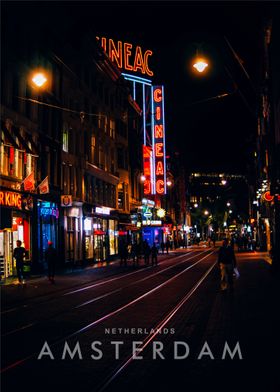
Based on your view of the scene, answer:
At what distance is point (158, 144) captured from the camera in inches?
2660

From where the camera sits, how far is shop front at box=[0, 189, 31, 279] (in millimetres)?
27209

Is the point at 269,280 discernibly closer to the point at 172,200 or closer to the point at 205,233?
the point at 172,200

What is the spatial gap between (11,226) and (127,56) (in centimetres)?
5189

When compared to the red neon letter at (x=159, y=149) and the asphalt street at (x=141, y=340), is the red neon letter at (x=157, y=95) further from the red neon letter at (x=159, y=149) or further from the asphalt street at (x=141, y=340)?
the asphalt street at (x=141, y=340)

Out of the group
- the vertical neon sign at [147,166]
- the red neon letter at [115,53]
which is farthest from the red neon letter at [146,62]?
the vertical neon sign at [147,166]

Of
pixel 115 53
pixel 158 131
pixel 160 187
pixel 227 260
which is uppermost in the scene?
pixel 115 53

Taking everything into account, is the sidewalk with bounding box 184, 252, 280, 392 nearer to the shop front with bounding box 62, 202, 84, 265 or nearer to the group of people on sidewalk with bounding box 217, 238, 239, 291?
the group of people on sidewalk with bounding box 217, 238, 239, 291

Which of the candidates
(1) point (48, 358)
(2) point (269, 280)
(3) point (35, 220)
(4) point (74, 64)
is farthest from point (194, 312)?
(4) point (74, 64)

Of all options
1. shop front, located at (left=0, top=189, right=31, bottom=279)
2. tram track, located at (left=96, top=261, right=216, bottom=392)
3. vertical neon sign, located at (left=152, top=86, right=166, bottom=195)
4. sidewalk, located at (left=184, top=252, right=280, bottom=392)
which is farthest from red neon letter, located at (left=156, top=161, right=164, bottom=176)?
sidewalk, located at (left=184, top=252, right=280, bottom=392)

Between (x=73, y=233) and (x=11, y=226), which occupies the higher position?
(x=11, y=226)

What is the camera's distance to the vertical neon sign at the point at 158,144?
67500mm

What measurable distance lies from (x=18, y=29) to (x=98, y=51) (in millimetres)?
17557

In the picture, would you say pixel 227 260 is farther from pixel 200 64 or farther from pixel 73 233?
pixel 73 233

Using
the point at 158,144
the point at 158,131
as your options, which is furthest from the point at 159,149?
the point at 158,131
